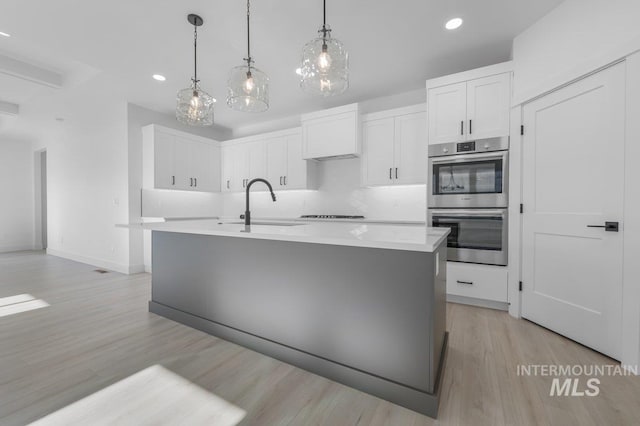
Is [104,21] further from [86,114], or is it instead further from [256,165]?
[86,114]

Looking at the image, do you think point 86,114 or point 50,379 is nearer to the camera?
point 50,379

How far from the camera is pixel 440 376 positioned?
160 cm

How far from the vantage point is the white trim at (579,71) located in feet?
6.04

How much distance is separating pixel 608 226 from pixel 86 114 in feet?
23.6

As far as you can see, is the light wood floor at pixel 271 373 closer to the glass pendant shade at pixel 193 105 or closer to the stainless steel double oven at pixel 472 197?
the stainless steel double oven at pixel 472 197

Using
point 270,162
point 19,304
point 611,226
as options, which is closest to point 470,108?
point 611,226

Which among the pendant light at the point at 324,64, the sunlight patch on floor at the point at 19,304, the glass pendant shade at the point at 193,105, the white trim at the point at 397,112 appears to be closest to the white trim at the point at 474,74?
the white trim at the point at 397,112

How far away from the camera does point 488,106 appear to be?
289 cm

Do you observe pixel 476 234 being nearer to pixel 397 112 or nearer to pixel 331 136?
pixel 397 112

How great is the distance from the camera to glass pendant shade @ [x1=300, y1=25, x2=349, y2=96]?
6.39ft

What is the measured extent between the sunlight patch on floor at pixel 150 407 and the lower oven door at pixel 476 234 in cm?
265

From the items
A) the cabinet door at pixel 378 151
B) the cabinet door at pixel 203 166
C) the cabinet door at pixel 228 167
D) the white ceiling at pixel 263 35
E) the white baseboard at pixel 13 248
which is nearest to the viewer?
the white ceiling at pixel 263 35

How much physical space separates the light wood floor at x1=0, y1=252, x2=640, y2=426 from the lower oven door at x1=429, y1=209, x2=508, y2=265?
56cm

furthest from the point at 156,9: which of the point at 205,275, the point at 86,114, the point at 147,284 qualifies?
the point at 86,114
